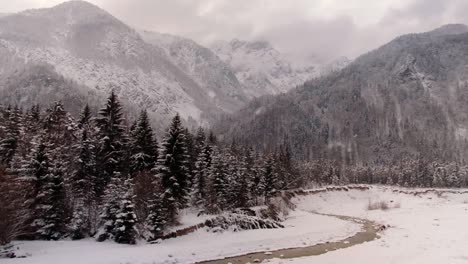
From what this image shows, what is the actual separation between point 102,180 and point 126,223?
36.0ft

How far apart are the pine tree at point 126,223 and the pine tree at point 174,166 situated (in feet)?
26.0

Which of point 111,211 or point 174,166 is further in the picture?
point 174,166

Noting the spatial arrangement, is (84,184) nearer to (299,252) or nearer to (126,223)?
(126,223)

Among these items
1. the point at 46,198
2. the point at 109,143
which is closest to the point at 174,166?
the point at 109,143

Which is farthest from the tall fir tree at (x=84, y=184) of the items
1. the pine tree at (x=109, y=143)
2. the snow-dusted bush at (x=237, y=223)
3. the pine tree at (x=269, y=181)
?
the pine tree at (x=269, y=181)

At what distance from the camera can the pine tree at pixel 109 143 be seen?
4638cm

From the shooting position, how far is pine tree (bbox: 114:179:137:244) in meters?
36.7

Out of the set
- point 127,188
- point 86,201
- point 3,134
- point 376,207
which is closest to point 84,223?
point 86,201

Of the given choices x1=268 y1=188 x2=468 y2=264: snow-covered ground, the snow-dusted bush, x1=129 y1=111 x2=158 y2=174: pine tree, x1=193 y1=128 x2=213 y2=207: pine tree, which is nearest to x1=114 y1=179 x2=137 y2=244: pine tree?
the snow-dusted bush

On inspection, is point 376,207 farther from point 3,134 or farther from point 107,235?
point 3,134

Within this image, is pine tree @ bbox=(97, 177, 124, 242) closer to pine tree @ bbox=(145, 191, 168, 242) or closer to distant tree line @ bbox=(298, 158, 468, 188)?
pine tree @ bbox=(145, 191, 168, 242)

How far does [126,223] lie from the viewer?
3684 centimetres

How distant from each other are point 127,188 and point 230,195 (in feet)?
70.1

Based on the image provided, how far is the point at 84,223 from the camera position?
41.1 meters
